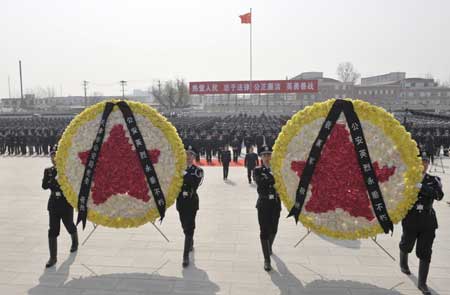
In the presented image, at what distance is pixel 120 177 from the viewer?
221 inches

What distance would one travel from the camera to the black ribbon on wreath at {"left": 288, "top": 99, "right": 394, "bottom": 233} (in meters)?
4.85

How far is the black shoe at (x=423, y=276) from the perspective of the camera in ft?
15.1

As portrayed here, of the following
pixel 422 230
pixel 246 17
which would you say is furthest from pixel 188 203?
pixel 246 17

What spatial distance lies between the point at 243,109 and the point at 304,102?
12401mm

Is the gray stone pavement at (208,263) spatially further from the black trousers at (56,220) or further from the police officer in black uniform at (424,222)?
the black trousers at (56,220)

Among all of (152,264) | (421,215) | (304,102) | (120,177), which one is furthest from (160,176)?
(304,102)

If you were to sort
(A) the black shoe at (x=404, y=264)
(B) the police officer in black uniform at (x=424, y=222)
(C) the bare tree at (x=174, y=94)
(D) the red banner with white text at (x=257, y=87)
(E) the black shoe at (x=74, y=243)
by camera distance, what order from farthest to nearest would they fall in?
1. (C) the bare tree at (x=174, y=94)
2. (D) the red banner with white text at (x=257, y=87)
3. (E) the black shoe at (x=74, y=243)
4. (A) the black shoe at (x=404, y=264)
5. (B) the police officer in black uniform at (x=424, y=222)

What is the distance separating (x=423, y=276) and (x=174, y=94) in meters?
83.2

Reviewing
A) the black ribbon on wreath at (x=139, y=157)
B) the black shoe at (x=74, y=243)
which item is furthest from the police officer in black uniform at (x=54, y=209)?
the black shoe at (x=74, y=243)

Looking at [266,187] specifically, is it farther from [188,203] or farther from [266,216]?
[188,203]

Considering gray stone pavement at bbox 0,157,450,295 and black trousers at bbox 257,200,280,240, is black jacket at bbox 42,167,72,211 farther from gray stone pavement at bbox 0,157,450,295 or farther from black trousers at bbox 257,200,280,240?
black trousers at bbox 257,200,280,240

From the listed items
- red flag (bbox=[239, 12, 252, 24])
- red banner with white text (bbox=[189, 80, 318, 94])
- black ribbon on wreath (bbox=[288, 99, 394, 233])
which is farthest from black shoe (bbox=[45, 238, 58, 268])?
red flag (bbox=[239, 12, 252, 24])

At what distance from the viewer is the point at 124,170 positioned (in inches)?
221

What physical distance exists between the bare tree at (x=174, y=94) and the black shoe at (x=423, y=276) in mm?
77632
